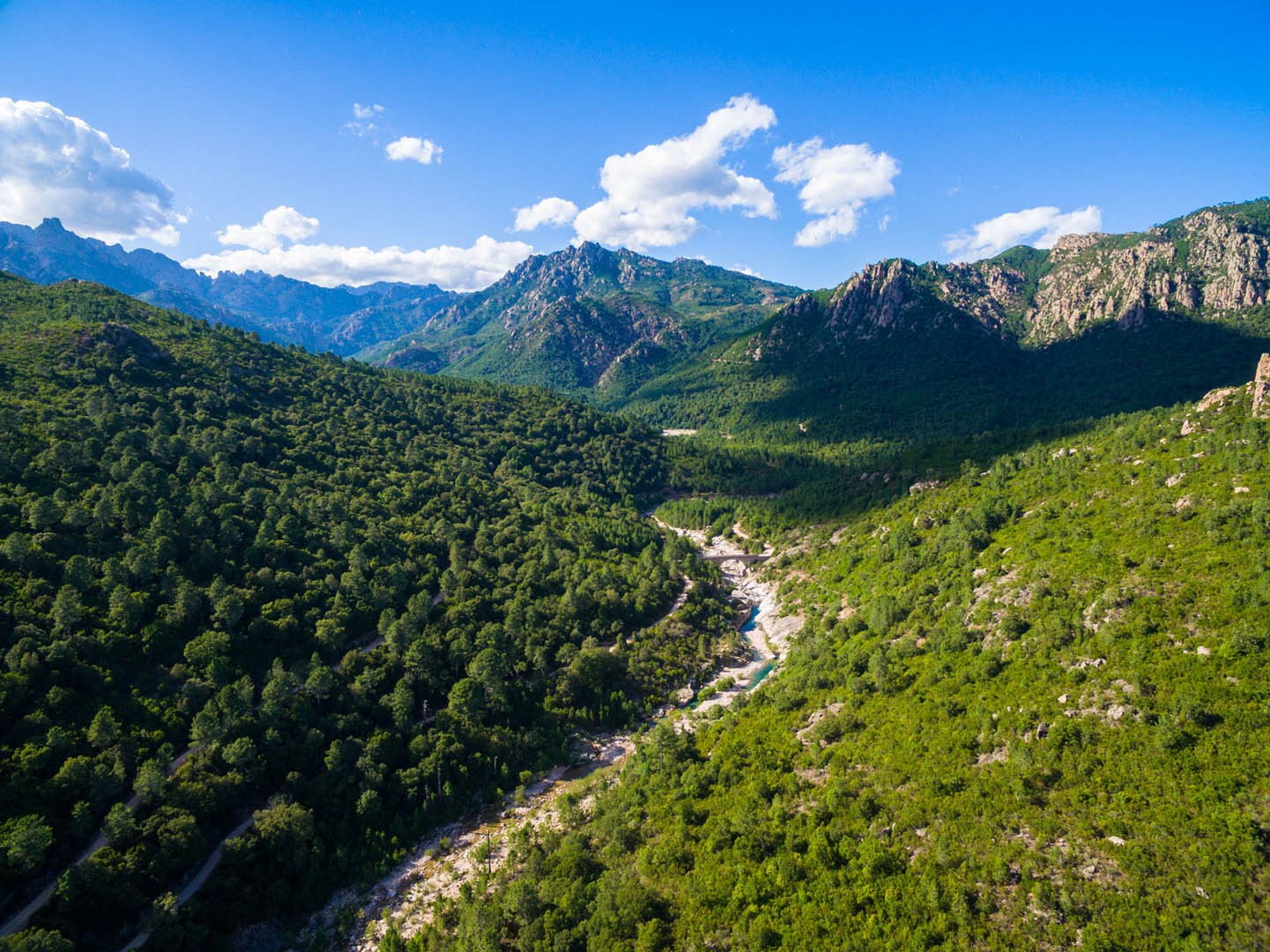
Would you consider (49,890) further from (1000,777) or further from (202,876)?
(1000,777)

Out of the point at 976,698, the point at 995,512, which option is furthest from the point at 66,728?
the point at 995,512

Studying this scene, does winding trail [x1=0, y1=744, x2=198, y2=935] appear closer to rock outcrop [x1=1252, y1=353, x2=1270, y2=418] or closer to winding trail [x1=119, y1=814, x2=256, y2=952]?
winding trail [x1=119, y1=814, x2=256, y2=952]

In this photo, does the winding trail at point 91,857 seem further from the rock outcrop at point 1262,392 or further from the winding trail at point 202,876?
the rock outcrop at point 1262,392

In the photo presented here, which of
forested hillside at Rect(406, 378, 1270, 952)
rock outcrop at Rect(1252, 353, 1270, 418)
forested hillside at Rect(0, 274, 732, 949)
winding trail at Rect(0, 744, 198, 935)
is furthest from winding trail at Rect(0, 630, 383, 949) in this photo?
rock outcrop at Rect(1252, 353, 1270, 418)

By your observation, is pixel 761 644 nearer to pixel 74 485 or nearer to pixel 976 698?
pixel 976 698

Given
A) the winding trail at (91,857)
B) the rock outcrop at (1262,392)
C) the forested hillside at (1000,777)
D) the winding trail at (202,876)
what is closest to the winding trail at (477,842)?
the forested hillside at (1000,777)

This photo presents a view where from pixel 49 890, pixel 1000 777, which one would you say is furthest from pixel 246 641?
pixel 1000 777
